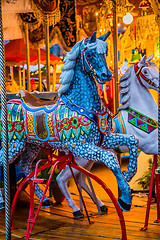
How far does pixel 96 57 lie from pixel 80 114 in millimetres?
509

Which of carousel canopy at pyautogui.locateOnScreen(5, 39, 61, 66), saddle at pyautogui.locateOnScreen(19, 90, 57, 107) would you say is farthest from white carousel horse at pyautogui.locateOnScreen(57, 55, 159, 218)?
carousel canopy at pyautogui.locateOnScreen(5, 39, 61, 66)

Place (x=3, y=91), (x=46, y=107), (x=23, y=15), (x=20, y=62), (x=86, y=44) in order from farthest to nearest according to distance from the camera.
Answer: (x=20, y=62) < (x=23, y=15) < (x=46, y=107) < (x=86, y=44) < (x=3, y=91)

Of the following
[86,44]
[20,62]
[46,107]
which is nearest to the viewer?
A: [86,44]

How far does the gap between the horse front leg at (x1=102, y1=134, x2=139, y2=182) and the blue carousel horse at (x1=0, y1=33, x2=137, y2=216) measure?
0.07ft

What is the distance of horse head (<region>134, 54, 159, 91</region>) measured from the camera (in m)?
4.12

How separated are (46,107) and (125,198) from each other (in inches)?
48.5

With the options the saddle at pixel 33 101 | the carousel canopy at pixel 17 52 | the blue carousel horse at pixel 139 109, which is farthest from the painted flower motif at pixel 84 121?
the carousel canopy at pixel 17 52

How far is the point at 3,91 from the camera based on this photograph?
2.73 m

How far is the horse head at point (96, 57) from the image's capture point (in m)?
3.50

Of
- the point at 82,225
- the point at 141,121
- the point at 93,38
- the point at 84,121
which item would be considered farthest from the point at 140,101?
the point at 82,225

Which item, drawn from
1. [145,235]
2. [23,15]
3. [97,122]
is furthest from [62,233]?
[23,15]

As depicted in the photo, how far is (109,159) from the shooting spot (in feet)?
11.1

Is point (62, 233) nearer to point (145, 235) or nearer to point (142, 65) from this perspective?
point (145, 235)

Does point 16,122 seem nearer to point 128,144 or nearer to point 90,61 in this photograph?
point 90,61
